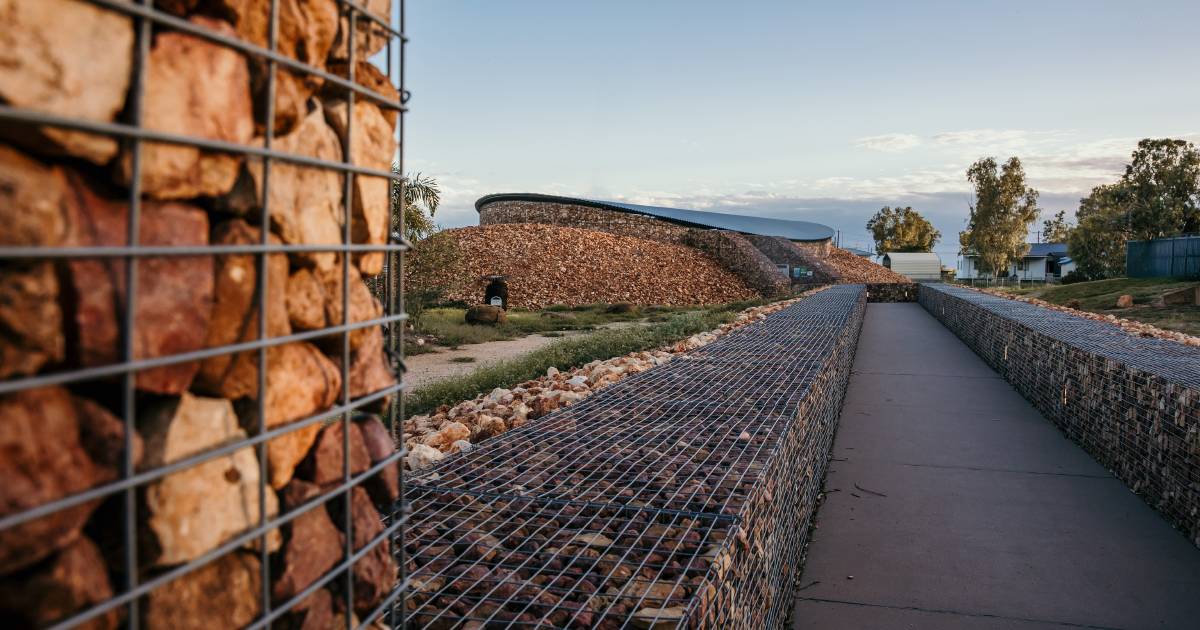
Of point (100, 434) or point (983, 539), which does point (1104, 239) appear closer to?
point (983, 539)

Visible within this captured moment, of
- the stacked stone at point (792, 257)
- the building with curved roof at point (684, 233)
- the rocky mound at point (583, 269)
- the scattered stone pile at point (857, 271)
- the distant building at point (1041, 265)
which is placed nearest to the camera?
the rocky mound at point (583, 269)

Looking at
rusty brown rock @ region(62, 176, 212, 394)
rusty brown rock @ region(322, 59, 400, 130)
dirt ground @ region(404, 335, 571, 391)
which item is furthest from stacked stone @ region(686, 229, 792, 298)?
rusty brown rock @ region(62, 176, 212, 394)

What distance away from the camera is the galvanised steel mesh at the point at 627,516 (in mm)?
2045

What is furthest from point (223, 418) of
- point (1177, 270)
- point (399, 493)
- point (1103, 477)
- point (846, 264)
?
point (846, 264)

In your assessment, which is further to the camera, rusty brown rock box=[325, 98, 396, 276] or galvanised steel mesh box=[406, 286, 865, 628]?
galvanised steel mesh box=[406, 286, 865, 628]

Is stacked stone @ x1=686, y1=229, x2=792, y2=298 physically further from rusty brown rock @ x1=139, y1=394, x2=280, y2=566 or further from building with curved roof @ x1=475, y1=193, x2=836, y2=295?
rusty brown rock @ x1=139, y1=394, x2=280, y2=566

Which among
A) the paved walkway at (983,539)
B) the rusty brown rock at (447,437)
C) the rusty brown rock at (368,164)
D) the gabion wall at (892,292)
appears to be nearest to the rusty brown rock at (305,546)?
the rusty brown rock at (368,164)

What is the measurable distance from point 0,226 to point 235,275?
34 cm

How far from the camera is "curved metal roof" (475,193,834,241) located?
150 ft

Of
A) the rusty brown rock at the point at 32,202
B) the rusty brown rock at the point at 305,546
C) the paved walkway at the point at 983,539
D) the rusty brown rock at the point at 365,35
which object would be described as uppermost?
the rusty brown rock at the point at 365,35

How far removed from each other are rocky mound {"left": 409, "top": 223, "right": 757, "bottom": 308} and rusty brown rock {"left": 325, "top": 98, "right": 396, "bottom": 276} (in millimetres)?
22236

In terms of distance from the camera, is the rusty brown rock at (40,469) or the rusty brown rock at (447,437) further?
the rusty brown rock at (447,437)

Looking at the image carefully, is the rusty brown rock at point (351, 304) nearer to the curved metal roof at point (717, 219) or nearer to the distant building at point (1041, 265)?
the curved metal roof at point (717, 219)

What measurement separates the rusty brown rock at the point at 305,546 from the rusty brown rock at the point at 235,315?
227 mm
